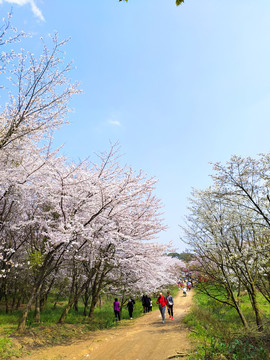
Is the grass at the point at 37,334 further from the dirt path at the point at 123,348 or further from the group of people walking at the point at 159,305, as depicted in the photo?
the group of people walking at the point at 159,305

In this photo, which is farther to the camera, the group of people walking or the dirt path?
the group of people walking

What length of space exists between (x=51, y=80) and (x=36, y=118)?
1.17 m

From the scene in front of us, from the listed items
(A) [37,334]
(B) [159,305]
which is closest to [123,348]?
(A) [37,334]

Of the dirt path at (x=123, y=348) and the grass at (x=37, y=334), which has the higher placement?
the grass at (x=37, y=334)

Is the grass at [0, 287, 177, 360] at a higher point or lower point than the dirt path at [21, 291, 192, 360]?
higher

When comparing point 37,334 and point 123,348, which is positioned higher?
point 37,334

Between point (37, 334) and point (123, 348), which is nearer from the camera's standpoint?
point (123, 348)

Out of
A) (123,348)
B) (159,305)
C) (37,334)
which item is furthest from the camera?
(159,305)

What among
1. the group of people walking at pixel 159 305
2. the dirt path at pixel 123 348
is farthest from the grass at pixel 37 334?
the group of people walking at pixel 159 305

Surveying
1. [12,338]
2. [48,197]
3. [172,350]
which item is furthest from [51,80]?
[172,350]

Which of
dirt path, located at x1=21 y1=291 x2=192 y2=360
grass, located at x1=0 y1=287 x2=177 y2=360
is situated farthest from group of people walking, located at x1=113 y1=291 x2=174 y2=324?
dirt path, located at x1=21 y1=291 x2=192 y2=360

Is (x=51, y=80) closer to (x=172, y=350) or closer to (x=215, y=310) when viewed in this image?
(x=172, y=350)

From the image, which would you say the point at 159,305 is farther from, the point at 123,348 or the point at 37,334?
the point at 37,334

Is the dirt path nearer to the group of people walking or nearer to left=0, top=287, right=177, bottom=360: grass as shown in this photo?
left=0, top=287, right=177, bottom=360: grass
